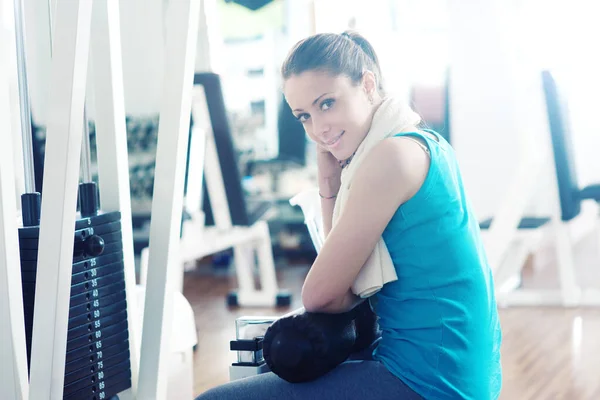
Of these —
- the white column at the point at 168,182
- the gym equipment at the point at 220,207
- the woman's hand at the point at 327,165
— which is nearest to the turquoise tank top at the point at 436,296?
the woman's hand at the point at 327,165

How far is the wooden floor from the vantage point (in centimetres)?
228

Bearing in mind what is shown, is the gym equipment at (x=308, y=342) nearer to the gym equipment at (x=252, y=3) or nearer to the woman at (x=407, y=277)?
the woman at (x=407, y=277)

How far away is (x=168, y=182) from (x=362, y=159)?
503mm

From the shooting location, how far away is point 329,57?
4.14ft

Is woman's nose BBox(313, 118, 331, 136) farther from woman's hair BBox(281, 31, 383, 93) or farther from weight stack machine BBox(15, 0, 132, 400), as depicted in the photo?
weight stack machine BBox(15, 0, 132, 400)

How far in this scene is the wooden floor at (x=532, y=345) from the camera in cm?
228

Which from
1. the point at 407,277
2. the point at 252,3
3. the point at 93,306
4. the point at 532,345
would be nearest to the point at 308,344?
the point at 407,277

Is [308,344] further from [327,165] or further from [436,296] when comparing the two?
[327,165]

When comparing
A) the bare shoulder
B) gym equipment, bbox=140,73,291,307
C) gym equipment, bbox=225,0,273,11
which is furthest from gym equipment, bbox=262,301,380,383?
gym equipment, bbox=225,0,273,11

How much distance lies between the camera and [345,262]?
3.89 feet

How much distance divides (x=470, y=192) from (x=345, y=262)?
3294 mm

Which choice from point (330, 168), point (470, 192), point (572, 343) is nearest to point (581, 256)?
point (470, 192)

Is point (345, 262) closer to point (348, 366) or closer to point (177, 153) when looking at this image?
point (348, 366)

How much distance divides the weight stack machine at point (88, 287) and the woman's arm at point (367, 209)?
50 cm
